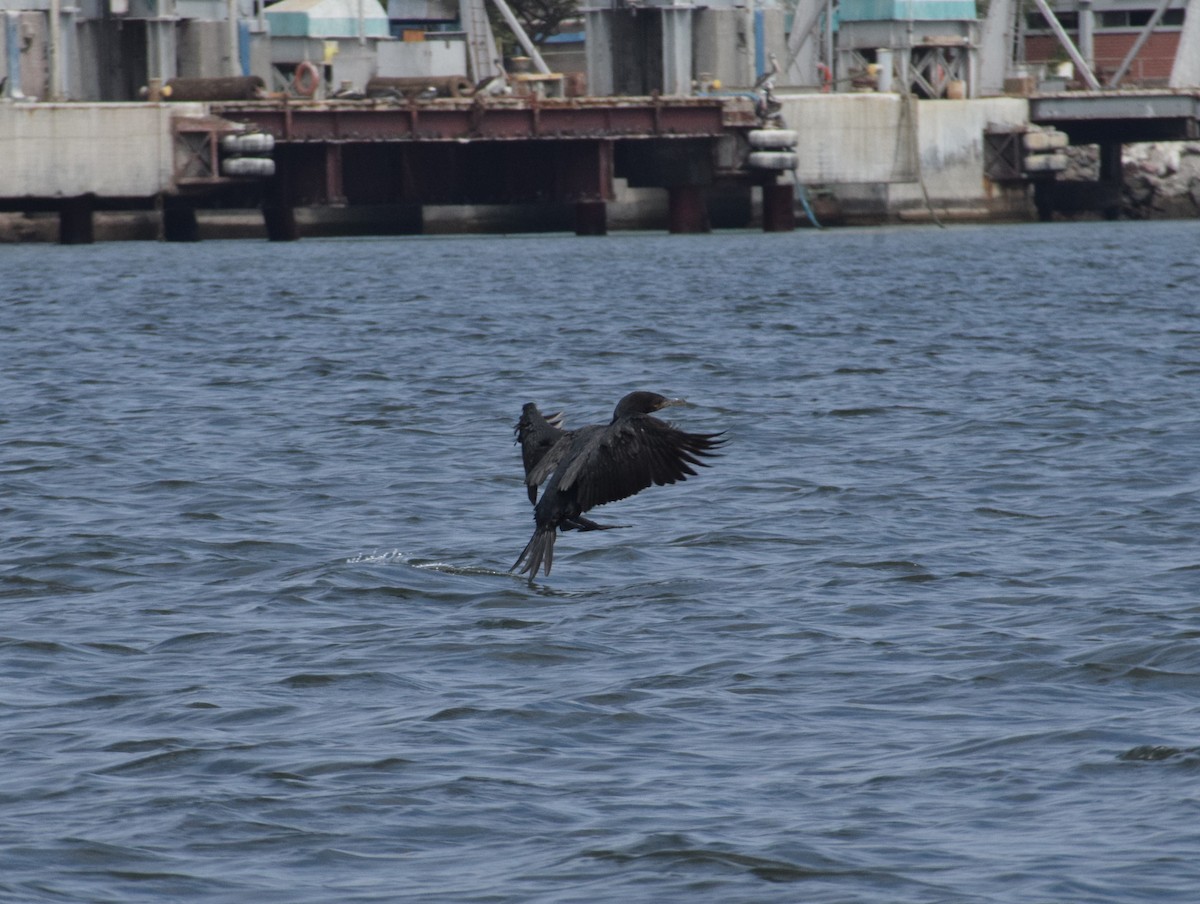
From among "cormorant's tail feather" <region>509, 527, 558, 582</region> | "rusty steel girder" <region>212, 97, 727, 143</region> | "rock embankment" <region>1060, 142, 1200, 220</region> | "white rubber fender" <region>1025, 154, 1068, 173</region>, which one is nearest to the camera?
"cormorant's tail feather" <region>509, 527, 558, 582</region>

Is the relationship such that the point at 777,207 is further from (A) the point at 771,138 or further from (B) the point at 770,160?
(B) the point at 770,160

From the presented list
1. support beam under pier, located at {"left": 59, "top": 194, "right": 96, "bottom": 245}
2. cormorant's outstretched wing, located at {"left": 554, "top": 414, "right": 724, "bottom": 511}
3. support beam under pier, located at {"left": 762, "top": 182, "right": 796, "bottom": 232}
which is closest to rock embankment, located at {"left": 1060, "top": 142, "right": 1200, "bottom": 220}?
support beam under pier, located at {"left": 762, "top": 182, "right": 796, "bottom": 232}

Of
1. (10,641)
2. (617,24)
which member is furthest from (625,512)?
(617,24)

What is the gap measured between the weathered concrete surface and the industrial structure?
83 mm

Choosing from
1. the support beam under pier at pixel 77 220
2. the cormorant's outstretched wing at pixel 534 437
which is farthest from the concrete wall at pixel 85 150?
the cormorant's outstretched wing at pixel 534 437

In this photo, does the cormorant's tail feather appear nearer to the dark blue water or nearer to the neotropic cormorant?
the neotropic cormorant

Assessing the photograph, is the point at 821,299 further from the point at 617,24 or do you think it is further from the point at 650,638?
the point at 617,24

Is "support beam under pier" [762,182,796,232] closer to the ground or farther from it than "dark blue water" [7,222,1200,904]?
farther from it

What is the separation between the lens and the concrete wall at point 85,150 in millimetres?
59094

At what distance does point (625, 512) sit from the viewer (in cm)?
1554

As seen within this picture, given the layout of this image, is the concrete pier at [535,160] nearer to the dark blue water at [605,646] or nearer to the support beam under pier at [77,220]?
the support beam under pier at [77,220]

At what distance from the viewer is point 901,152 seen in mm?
70312

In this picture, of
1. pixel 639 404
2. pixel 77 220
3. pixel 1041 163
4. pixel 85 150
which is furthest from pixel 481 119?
pixel 639 404

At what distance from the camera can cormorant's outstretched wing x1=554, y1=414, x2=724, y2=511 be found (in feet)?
37.2
